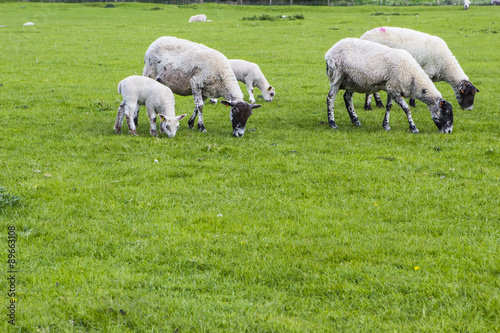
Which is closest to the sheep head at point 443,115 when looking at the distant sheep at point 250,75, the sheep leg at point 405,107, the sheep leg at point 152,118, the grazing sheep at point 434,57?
the sheep leg at point 405,107

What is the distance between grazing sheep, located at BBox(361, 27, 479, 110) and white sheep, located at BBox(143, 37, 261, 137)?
17.4 ft

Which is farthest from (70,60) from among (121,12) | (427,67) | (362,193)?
(121,12)

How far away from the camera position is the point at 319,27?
35969 mm

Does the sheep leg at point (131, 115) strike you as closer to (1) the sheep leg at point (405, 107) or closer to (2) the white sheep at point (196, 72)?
(2) the white sheep at point (196, 72)

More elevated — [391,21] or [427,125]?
[391,21]

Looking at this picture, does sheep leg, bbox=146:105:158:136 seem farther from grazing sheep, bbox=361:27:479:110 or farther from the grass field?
grazing sheep, bbox=361:27:479:110

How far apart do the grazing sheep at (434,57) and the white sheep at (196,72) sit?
5.30 m

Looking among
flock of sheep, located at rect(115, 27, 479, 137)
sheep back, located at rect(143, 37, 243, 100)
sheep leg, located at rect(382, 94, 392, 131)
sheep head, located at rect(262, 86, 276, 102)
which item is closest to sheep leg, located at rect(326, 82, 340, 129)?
flock of sheep, located at rect(115, 27, 479, 137)

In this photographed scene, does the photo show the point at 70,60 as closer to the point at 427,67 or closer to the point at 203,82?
the point at 203,82

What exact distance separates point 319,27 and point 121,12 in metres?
24.3

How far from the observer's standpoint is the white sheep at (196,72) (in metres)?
11.5

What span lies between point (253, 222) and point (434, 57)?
9.89 metres

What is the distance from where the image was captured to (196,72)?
38.0 feet

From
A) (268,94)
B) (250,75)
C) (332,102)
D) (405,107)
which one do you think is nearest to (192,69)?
(332,102)
